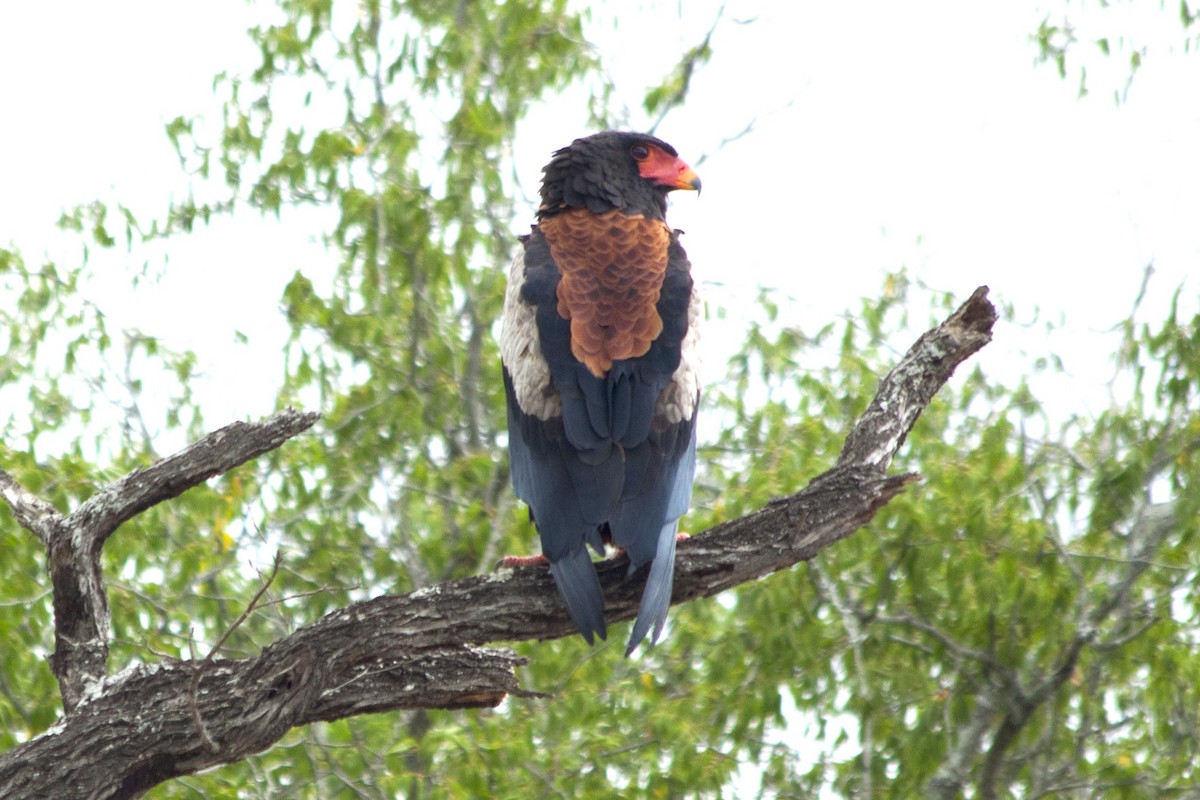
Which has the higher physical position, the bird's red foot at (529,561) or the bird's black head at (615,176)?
the bird's black head at (615,176)

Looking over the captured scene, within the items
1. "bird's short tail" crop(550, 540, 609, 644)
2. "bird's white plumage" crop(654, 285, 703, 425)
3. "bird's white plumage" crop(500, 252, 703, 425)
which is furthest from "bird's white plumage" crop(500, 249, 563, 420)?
"bird's short tail" crop(550, 540, 609, 644)

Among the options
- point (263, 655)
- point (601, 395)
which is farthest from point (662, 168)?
point (263, 655)

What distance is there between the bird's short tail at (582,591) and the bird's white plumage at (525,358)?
1.94 ft

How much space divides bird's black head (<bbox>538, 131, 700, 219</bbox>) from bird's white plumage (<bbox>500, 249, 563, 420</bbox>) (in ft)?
1.55

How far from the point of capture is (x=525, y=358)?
4.90m

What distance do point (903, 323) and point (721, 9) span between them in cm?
334

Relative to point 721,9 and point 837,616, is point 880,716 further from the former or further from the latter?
point 721,9

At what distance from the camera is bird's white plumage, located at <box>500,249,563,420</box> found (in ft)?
15.6

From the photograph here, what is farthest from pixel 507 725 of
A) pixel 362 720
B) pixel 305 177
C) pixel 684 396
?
pixel 305 177

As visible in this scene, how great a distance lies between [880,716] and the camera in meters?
7.50

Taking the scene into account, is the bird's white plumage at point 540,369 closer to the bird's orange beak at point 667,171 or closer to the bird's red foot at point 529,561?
the bird's red foot at point 529,561

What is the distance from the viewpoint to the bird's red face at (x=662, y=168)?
5941mm

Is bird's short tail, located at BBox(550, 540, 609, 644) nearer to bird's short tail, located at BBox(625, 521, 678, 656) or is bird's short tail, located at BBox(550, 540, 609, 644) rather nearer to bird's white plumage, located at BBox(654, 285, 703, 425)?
bird's short tail, located at BBox(625, 521, 678, 656)

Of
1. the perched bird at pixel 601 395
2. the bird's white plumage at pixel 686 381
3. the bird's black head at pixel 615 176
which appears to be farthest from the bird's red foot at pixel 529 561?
the bird's black head at pixel 615 176
